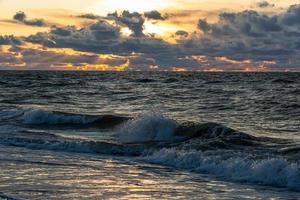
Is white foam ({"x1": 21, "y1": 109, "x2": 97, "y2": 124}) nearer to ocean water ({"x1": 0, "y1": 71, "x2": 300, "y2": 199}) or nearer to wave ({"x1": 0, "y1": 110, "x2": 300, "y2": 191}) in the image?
ocean water ({"x1": 0, "y1": 71, "x2": 300, "y2": 199})

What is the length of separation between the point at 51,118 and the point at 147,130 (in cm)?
777

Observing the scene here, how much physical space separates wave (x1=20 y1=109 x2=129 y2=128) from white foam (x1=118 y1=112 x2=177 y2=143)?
8.74ft

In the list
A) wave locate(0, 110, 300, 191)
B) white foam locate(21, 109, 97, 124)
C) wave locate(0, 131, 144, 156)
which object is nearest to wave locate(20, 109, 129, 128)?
white foam locate(21, 109, 97, 124)

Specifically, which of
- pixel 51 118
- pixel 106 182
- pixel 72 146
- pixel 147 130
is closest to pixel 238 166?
pixel 106 182

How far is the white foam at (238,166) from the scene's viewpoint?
42.4ft

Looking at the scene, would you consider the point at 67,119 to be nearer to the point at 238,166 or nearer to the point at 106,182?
the point at 238,166

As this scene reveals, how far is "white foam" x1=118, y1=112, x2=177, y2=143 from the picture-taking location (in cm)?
2150

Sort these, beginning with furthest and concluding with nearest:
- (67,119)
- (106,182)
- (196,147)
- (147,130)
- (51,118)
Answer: (51,118)
(67,119)
(147,130)
(196,147)
(106,182)

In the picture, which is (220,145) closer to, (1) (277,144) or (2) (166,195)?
(1) (277,144)

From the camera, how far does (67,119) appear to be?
1115 inches

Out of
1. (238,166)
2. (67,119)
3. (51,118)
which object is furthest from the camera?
(51,118)

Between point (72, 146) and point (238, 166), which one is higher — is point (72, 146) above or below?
below

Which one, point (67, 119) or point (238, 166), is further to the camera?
point (67, 119)

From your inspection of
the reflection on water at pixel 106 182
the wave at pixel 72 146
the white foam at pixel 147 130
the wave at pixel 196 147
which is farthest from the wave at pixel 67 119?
the reflection on water at pixel 106 182
